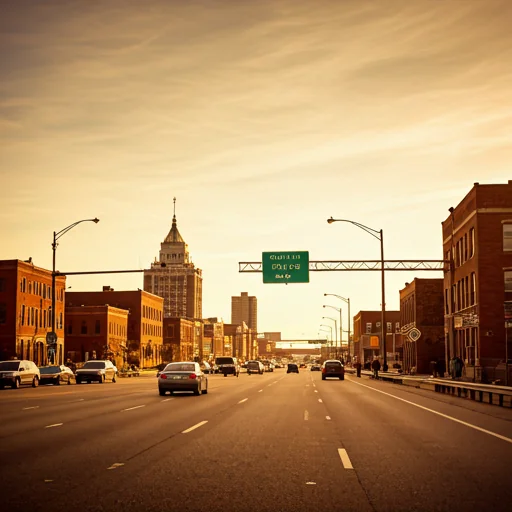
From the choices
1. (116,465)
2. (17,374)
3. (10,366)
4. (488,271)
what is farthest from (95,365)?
(116,465)

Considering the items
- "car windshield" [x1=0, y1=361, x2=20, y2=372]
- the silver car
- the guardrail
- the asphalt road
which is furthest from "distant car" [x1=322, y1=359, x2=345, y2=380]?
the asphalt road

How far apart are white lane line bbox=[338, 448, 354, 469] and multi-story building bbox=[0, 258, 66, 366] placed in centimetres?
6739

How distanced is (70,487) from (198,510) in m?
2.29

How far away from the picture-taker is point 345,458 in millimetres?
13516

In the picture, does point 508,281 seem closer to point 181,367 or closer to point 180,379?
point 181,367

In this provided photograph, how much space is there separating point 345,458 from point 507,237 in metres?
44.8

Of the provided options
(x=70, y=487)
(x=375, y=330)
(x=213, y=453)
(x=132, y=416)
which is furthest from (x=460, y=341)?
(x=375, y=330)

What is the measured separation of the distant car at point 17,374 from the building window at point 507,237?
33.0 m

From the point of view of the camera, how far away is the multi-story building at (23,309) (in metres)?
82.3

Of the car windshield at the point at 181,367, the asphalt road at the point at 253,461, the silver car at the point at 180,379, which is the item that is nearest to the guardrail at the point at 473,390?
the asphalt road at the point at 253,461

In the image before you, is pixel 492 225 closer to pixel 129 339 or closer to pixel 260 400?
pixel 260 400

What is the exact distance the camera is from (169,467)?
1221cm

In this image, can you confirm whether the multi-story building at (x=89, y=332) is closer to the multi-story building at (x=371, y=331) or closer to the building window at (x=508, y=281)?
the multi-story building at (x=371, y=331)

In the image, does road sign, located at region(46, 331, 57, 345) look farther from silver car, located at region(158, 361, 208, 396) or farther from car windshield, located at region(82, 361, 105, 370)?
silver car, located at region(158, 361, 208, 396)
